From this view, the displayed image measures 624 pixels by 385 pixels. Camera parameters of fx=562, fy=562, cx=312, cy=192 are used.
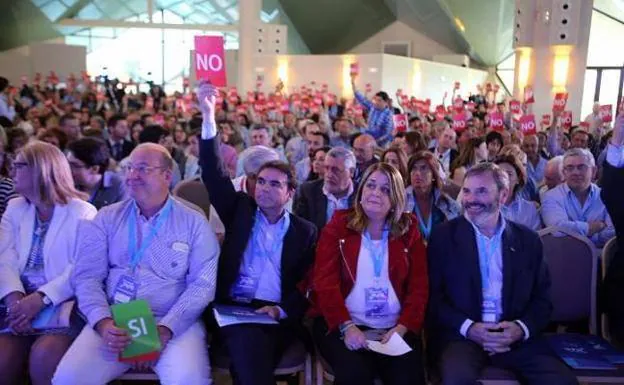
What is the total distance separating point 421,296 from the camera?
8.39ft

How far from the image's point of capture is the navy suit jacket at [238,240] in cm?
269

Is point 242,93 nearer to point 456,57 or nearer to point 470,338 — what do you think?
point 456,57

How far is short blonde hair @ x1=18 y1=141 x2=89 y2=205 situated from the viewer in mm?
2574

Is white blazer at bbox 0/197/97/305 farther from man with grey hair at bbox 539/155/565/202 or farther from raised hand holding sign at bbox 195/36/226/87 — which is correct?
man with grey hair at bbox 539/155/565/202

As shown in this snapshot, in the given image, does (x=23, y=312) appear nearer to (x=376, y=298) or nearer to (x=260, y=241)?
(x=260, y=241)

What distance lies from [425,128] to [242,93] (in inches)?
343

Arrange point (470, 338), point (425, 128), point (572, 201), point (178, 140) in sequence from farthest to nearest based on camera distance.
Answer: point (425, 128)
point (178, 140)
point (572, 201)
point (470, 338)

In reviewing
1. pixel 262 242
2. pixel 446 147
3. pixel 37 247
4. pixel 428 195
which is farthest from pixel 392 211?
pixel 446 147

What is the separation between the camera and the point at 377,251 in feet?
8.50

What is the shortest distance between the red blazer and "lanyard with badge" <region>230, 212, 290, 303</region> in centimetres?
22

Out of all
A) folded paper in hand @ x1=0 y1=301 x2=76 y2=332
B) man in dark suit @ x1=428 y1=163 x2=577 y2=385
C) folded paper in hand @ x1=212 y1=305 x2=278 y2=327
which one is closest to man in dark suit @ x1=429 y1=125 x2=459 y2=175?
man in dark suit @ x1=428 y1=163 x2=577 y2=385

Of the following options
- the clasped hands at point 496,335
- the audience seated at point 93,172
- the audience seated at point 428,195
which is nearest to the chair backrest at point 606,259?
the clasped hands at point 496,335

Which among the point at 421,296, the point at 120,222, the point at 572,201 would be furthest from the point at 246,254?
the point at 572,201

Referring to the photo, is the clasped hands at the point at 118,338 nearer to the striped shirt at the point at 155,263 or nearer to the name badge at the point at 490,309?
the striped shirt at the point at 155,263
